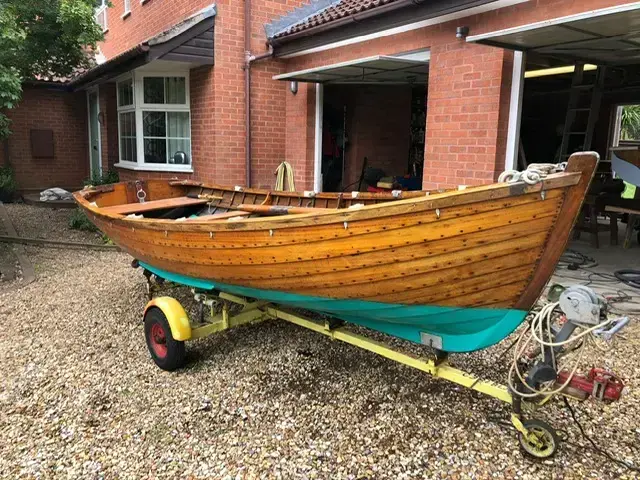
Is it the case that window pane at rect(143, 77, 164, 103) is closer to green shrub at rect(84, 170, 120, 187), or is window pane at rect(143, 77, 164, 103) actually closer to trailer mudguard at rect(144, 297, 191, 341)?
green shrub at rect(84, 170, 120, 187)

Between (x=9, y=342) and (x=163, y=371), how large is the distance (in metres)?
1.69

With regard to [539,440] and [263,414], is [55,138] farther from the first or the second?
[539,440]

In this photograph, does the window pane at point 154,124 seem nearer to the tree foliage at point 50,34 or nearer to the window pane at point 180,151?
the window pane at point 180,151

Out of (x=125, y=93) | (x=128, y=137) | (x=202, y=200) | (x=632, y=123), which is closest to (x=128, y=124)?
(x=128, y=137)

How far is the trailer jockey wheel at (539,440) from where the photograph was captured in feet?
9.17

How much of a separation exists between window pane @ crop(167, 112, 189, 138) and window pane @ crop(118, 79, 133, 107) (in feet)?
4.77

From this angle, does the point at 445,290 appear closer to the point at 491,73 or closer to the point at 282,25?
the point at 491,73

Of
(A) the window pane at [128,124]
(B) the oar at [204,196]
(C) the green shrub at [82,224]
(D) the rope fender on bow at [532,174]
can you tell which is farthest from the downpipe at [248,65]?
(D) the rope fender on bow at [532,174]

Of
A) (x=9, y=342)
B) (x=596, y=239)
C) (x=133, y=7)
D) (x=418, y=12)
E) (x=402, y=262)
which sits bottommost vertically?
(x=9, y=342)

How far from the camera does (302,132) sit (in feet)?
30.8

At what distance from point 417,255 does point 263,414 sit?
60.1 inches

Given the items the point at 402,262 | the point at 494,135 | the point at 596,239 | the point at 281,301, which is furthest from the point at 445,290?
the point at 596,239

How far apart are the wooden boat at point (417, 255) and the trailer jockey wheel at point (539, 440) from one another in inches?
19.7

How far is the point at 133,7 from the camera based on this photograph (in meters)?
12.9
